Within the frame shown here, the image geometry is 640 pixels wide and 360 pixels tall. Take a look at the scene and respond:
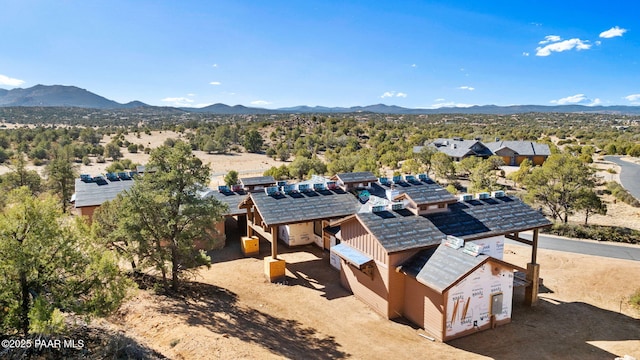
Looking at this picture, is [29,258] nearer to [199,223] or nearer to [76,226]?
[76,226]

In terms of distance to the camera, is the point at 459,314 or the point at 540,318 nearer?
the point at 459,314

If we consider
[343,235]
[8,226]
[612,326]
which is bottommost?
[612,326]

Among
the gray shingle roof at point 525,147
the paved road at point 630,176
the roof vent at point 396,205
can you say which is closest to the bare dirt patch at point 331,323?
the roof vent at point 396,205

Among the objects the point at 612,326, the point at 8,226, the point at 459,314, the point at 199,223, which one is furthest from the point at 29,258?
the point at 612,326

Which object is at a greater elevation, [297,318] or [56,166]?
[56,166]

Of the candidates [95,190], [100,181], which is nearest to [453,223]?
[95,190]

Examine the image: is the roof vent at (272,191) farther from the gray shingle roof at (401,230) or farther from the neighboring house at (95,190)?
the neighboring house at (95,190)

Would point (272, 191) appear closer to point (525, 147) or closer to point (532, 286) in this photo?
point (532, 286)
